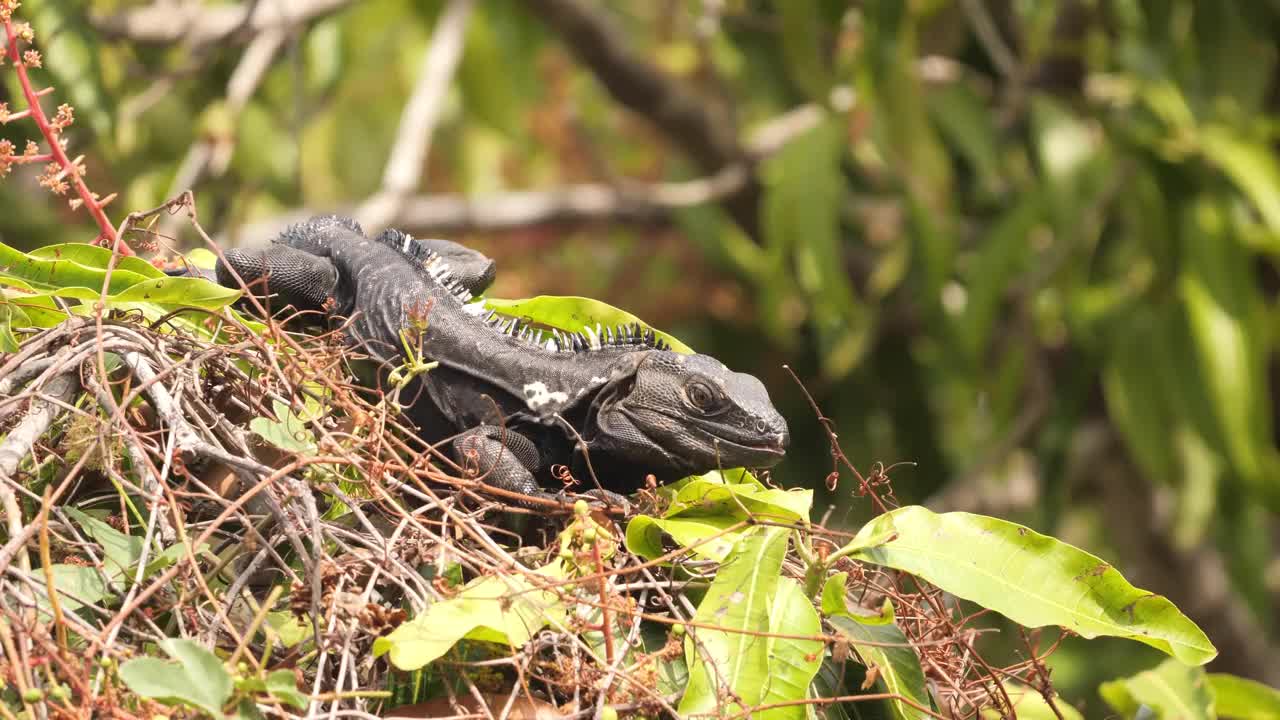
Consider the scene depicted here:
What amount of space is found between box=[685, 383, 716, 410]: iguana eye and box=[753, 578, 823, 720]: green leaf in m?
0.71

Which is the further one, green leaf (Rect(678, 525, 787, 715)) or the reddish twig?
the reddish twig

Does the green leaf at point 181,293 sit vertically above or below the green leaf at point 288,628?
above

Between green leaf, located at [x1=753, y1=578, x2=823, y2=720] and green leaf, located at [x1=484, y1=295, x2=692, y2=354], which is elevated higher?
green leaf, located at [x1=484, y1=295, x2=692, y2=354]

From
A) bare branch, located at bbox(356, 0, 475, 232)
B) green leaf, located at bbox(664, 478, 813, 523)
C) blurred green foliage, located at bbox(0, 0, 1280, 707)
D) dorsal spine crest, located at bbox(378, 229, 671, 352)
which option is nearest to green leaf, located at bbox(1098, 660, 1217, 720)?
green leaf, located at bbox(664, 478, 813, 523)

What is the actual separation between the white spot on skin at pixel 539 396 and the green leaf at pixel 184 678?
1375mm

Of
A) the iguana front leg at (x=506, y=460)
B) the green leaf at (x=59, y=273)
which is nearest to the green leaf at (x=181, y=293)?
the green leaf at (x=59, y=273)

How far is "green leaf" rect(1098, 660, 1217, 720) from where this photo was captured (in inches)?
114

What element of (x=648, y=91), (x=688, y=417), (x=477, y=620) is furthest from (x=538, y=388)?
(x=648, y=91)

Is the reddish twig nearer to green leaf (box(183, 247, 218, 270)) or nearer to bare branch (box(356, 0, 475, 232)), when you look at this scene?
green leaf (box(183, 247, 218, 270))

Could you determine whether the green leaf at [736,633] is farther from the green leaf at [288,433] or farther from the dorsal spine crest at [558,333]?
the dorsal spine crest at [558,333]

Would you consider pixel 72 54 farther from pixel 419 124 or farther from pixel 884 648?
pixel 884 648

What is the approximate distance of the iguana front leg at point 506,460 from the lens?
2.65 meters

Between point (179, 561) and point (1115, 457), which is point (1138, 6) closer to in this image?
point (1115, 457)

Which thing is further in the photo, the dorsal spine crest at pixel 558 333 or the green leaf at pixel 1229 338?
the green leaf at pixel 1229 338
